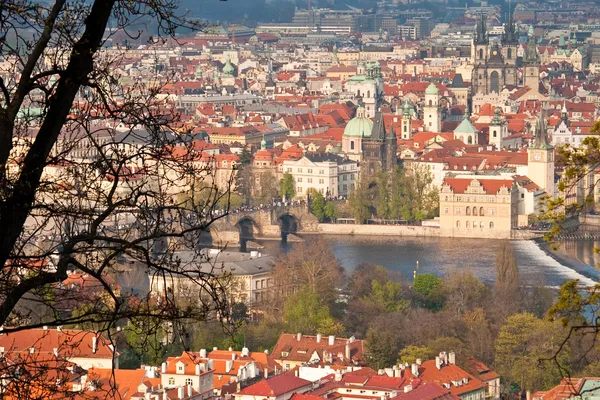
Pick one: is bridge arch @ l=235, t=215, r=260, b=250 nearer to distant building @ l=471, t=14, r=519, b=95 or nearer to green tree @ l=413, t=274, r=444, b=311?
green tree @ l=413, t=274, r=444, b=311

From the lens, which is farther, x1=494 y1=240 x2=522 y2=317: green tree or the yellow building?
the yellow building

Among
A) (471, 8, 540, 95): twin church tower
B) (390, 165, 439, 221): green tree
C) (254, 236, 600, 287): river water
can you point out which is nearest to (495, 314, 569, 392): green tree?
(254, 236, 600, 287): river water

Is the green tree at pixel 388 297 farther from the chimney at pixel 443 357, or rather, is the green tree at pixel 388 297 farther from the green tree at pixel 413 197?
the green tree at pixel 413 197

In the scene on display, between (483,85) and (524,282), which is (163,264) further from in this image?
(483,85)

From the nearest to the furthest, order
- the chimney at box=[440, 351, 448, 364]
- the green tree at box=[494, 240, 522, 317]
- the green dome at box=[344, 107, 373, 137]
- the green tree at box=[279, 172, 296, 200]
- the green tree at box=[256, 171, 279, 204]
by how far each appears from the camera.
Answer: the chimney at box=[440, 351, 448, 364]
the green tree at box=[494, 240, 522, 317]
the green tree at box=[256, 171, 279, 204]
the green tree at box=[279, 172, 296, 200]
the green dome at box=[344, 107, 373, 137]

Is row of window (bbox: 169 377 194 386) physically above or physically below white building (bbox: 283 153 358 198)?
below

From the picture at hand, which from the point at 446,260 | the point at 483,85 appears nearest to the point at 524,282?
the point at 446,260
